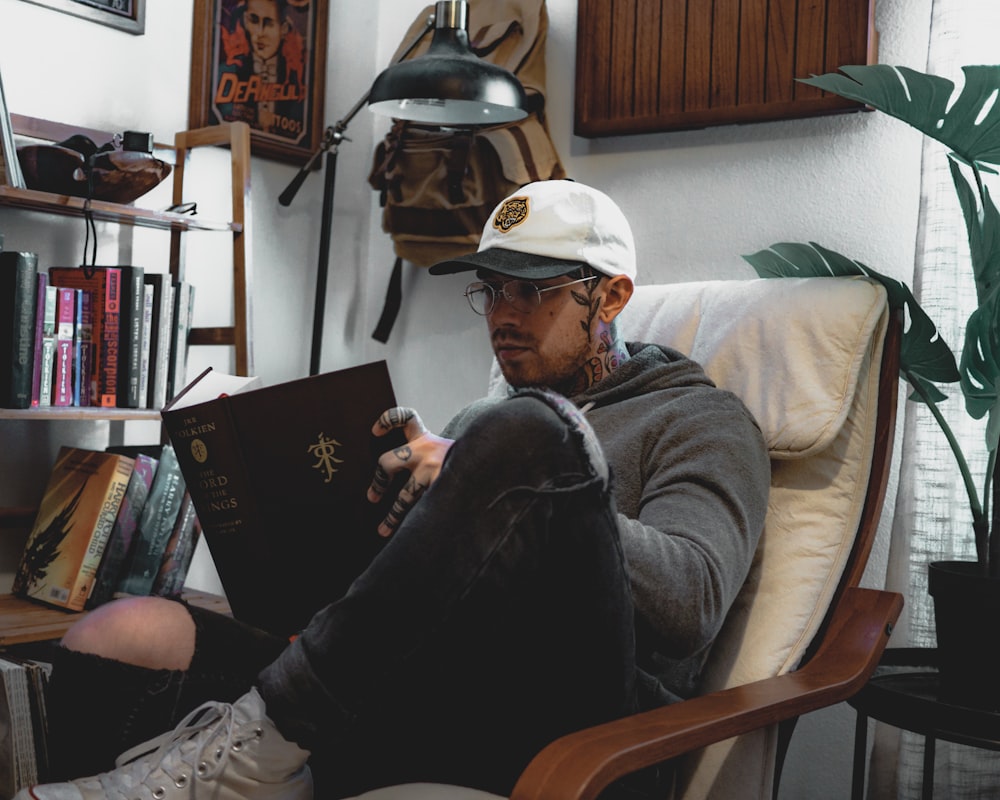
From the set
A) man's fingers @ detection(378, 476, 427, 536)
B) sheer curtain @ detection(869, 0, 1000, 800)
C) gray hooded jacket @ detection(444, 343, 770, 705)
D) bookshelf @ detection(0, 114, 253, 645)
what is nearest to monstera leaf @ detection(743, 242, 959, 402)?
sheer curtain @ detection(869, 0, 1000, 800)

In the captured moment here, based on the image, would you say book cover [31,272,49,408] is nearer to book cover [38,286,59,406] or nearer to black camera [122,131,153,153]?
book cover [38,286,59,406]

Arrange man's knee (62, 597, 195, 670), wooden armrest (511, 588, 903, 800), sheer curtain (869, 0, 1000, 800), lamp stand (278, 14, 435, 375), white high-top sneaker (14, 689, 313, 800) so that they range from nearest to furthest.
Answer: wooden armrest (511, 588, 903, 800), white high-top sneaker (14, 689, 313, 800), man's knee (62, 597, 195, 670), sheer curtain (869, 0, 1000, 800), lamp stand (278, 14, 435, 375)

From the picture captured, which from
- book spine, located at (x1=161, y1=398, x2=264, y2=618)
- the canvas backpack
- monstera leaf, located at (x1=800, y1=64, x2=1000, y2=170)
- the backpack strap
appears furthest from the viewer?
the backpack strap

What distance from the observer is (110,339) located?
1769 millimetres

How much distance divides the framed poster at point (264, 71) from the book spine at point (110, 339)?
51 cm

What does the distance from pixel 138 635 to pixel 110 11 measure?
1.41 m

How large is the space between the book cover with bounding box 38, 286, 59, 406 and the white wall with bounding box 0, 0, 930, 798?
24cm

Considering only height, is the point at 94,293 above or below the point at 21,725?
above

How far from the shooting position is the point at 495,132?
2045 mm

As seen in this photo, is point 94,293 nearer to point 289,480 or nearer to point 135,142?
point 135,142

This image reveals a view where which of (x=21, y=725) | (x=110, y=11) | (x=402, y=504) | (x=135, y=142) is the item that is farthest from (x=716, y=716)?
(x=110, y=11)

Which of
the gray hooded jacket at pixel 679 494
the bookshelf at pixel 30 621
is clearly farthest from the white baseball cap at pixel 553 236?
the bookshelf at pixel 30 621

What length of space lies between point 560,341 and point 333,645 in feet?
1.97

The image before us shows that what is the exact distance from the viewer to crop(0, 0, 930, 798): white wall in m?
1.70
